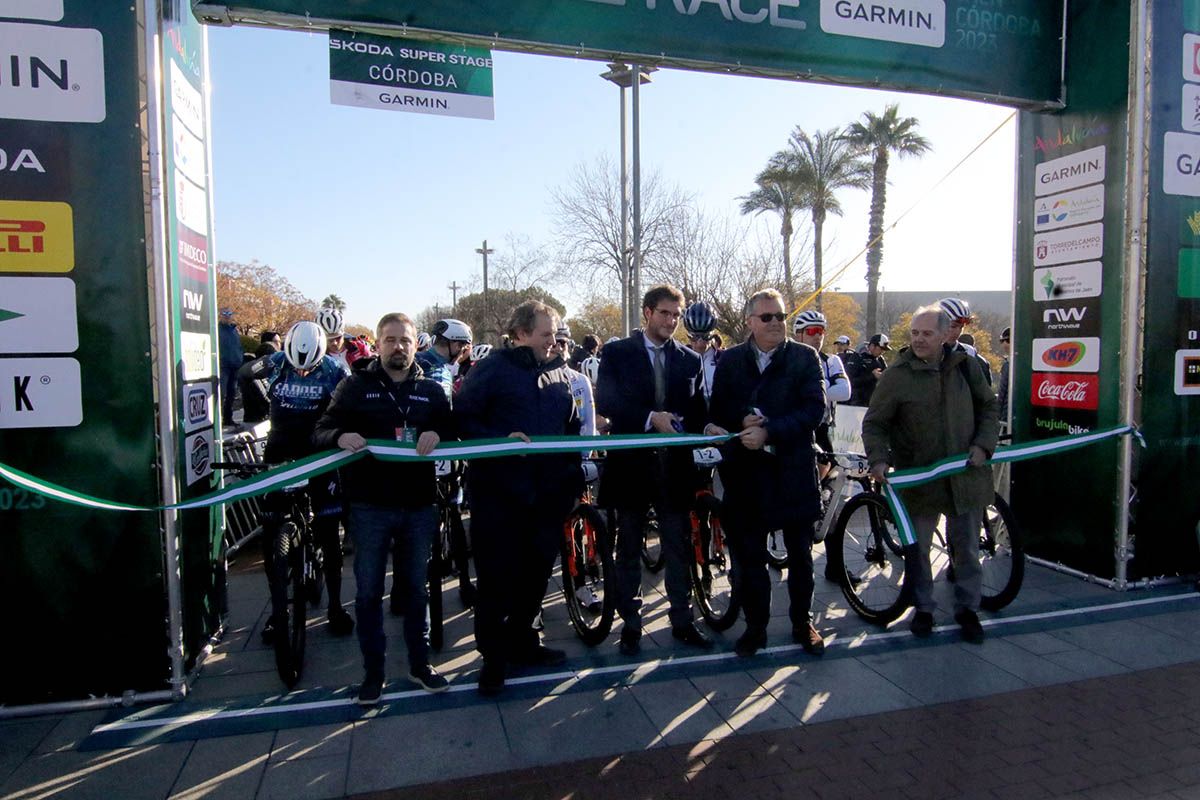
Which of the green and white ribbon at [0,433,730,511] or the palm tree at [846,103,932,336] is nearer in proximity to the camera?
the green and white ribbon at [0,433,730,511]

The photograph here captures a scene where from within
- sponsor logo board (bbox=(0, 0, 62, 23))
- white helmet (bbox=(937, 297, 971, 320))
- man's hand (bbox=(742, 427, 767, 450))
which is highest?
sponsor logo board (bbox=(0, 0, 62, 23))

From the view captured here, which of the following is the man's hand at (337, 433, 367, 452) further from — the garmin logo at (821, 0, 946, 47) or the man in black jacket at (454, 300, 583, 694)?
the garmin logo at (821, 0, 946, 47)

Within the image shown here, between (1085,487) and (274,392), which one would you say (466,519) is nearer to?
(274,392)

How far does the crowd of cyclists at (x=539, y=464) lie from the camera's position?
4.29m

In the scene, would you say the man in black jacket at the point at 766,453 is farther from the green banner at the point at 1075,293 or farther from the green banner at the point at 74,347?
the green banner at the point at 74,347

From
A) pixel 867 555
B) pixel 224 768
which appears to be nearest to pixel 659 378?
pixel 867 555

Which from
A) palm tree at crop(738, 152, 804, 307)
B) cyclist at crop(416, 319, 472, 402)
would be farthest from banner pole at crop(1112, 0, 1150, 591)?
palm tree at crop(738, 152, 804, 307)

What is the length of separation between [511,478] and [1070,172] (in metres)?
5.18

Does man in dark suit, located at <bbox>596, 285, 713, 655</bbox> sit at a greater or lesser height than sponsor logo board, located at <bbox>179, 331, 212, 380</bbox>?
lesser

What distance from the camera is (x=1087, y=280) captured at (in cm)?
630

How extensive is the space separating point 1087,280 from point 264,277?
53.1 metres

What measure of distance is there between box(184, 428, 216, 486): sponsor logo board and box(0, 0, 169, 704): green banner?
1.13ft

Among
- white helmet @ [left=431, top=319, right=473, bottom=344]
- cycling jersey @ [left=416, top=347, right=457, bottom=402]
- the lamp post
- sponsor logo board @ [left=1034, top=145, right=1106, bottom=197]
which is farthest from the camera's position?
the lamp post

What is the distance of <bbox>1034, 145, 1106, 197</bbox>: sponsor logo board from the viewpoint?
623 cm
